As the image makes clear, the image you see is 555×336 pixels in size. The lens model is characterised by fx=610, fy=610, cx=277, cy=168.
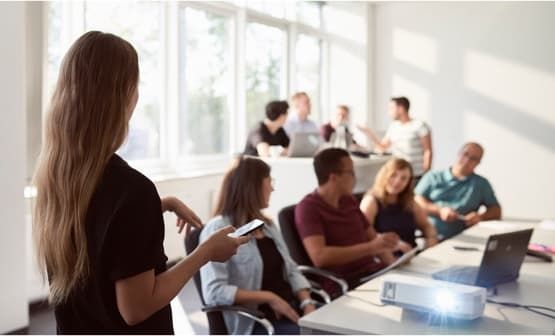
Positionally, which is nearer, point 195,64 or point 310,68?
point 195,64

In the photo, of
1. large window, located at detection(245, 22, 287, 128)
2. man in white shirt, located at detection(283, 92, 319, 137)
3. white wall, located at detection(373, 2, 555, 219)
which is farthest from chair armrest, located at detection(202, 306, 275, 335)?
white wall, located at detection(373, 2, 555, 219)

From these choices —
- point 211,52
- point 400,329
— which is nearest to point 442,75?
point 211,52

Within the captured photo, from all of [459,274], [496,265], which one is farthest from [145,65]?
[496,265]

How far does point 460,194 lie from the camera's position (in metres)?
4.27

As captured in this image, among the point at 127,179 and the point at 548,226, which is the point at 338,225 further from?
the point at 127,179

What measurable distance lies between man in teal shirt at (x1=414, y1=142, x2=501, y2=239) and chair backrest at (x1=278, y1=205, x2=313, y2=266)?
58.8 inches

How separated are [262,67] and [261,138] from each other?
2181mm

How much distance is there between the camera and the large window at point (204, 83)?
6.10 m

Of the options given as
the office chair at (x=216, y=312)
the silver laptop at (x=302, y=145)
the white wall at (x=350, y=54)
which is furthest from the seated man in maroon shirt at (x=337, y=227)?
the white wall at (x=350, y=54)

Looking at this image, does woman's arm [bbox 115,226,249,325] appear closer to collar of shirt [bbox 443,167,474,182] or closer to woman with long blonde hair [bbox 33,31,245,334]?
woman with long blonde hair [bbox 33,31,245,334]

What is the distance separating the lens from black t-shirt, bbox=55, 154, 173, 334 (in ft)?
3.98

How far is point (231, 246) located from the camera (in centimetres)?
137

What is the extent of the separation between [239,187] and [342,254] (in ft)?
2.22

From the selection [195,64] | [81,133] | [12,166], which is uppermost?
[195,64]
